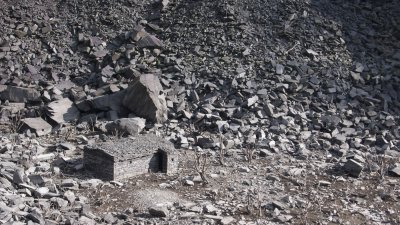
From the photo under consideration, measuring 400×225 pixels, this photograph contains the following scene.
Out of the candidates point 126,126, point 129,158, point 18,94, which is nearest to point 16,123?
point 18,94

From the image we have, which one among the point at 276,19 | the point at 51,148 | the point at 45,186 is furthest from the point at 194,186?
the point at 276,19

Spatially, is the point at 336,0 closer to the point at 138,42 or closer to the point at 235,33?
the point at 235,33

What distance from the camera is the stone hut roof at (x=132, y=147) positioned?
9445 millimetres

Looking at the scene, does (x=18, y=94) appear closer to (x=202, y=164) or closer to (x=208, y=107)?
(x=208, y=107)

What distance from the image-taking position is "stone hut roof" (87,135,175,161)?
9.45 metres

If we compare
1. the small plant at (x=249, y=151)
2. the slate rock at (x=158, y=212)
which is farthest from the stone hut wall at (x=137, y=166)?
the small plant at (x=249, y=151)

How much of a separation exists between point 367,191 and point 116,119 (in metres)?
4.70

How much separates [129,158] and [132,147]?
0.82 feet

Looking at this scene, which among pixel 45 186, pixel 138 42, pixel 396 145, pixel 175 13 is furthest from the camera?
pixel 175 13

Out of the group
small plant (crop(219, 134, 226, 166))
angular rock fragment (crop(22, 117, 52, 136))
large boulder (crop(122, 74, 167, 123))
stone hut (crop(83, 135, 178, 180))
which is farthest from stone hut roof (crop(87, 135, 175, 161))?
angular rock fragment (crop(22, 117, 52, 136))

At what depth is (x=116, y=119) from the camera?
11.7 metres

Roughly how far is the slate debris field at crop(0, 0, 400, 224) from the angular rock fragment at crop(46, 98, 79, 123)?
0.08 ft

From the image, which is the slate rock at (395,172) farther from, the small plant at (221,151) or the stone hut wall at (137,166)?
the stone hut wall at (137,166)

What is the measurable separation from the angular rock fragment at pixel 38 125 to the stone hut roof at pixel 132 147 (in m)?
1.89
